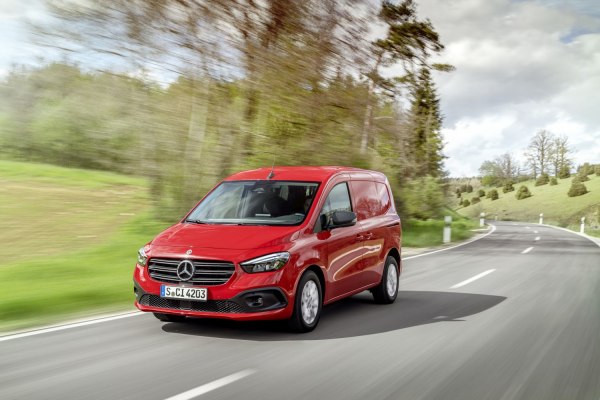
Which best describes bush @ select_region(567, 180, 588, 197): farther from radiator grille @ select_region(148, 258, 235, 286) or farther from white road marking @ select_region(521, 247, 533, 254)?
radiator grille @ select_region(148, 258, 235, 286)

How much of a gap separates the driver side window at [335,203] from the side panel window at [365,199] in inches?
8.4

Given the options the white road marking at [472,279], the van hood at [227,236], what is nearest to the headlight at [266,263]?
the van hood at [227,236]

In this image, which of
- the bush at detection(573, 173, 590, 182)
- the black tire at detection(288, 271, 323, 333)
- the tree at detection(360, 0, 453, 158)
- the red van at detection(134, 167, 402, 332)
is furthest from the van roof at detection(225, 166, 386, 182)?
the bush at detection(573, 173, 590, 182)

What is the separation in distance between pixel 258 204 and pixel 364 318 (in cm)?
188

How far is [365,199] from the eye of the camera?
8.38 meters

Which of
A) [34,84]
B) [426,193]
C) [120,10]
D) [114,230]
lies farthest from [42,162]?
[426,193]

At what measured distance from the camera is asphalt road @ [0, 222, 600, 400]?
181 inches

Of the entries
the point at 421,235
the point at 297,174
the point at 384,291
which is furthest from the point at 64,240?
the point at 421,235

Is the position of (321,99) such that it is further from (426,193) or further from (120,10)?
(426,193)

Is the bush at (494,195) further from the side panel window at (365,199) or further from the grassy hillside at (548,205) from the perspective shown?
the side panel window at (365,199)

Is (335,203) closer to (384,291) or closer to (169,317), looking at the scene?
(384,291)

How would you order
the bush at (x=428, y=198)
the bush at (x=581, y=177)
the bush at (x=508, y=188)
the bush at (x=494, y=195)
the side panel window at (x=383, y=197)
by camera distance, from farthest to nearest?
the bush at (x=508, y=188) → the bush at (x=494, y=195) → the bush at (x=581, y=177) → the bush at (x=428, y=198) → the side panel window at (x=383, y=197)

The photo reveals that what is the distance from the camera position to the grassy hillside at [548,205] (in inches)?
2795

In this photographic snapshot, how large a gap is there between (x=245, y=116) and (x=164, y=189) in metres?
2.49
